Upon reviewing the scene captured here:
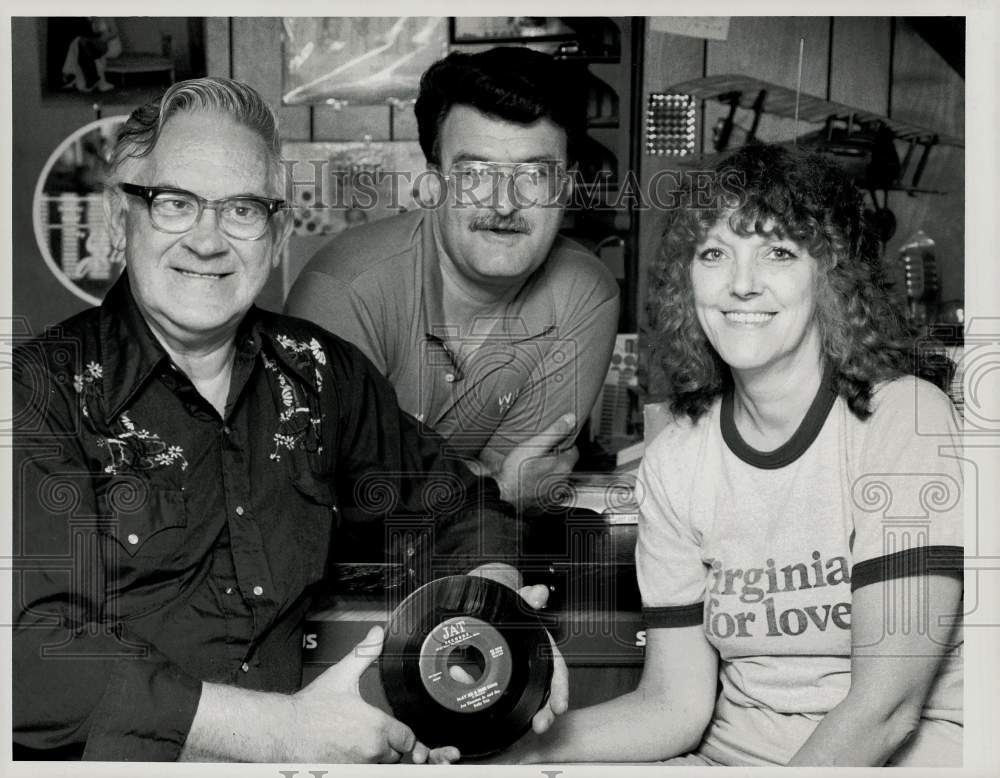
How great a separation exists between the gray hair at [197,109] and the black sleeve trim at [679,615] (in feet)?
3.36

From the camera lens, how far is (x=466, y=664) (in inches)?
72.7

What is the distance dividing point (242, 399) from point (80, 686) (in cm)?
55

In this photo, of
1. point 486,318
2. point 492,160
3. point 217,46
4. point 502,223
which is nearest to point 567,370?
point 486,318

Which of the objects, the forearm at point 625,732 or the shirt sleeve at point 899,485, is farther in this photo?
the forearm at point 625,732

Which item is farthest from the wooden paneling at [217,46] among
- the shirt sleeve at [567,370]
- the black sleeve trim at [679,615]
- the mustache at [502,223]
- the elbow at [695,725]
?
the elbow at [695,725]

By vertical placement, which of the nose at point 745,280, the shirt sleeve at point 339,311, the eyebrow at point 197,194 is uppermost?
the eyebrow at point 197,194

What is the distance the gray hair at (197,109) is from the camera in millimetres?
1887

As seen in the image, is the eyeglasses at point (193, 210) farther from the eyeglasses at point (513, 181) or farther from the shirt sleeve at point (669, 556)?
the shirt sleeve at point (669, 556)

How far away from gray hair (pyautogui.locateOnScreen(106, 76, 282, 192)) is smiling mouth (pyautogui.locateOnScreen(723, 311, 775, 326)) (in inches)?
34.0

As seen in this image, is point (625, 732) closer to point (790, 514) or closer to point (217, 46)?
point (790, 514)

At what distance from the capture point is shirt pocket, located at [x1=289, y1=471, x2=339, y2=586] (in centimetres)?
193

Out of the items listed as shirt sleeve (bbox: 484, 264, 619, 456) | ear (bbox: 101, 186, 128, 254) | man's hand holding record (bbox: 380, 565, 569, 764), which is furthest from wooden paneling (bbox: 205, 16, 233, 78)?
man's hand holding record (bbox: 380, 565, 569, 764)

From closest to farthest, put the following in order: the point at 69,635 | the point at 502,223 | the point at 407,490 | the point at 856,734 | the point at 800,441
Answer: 1. the point at 856,734
2. the point at 800,441
3. the point at 69,635
4. the point at 407,490
5. the point at 502,223

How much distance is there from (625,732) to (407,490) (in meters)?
0.60
